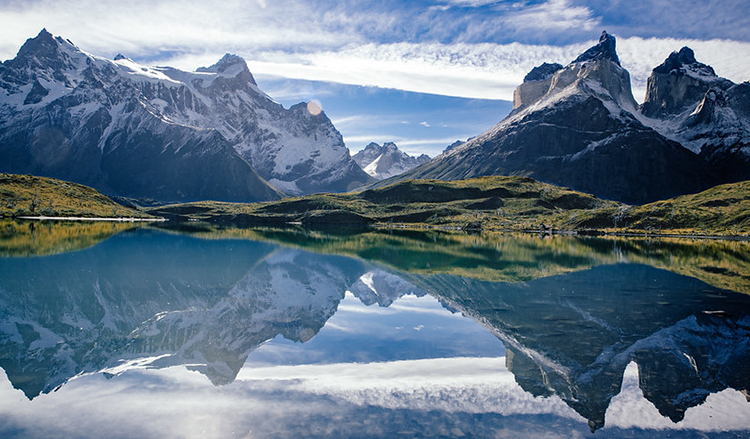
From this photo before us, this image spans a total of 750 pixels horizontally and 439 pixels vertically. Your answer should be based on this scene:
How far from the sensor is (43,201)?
166m

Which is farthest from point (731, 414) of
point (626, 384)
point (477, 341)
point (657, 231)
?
point (657, 231)

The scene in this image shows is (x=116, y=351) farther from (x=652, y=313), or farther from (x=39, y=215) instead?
(x=39, y=215)

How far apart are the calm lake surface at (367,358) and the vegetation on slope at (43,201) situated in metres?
135

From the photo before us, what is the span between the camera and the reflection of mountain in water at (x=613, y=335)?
715 inches

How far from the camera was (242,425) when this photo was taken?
1444cm

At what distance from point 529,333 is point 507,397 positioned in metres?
9.11

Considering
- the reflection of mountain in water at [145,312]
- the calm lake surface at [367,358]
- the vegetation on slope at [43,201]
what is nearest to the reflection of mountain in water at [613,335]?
the calm lake surface at [367,358]

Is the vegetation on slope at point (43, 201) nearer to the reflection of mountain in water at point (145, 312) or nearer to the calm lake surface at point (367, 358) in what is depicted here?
the reflection of mountain in water at point (145, 312)

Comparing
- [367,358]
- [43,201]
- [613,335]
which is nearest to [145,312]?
[367,358]

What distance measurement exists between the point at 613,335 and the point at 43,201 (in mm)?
189555

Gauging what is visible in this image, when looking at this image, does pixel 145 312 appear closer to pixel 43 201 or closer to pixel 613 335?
pixel 613 335

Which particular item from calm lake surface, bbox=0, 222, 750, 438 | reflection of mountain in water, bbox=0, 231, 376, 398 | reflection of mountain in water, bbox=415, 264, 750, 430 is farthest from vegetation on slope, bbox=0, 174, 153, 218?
reflection of mountain in water, bbox=415, 264, 750, 430

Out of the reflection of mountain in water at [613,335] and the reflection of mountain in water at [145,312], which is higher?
the reflection of mountain in water at [613,335]

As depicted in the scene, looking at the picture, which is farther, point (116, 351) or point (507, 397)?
point (116, 351)
